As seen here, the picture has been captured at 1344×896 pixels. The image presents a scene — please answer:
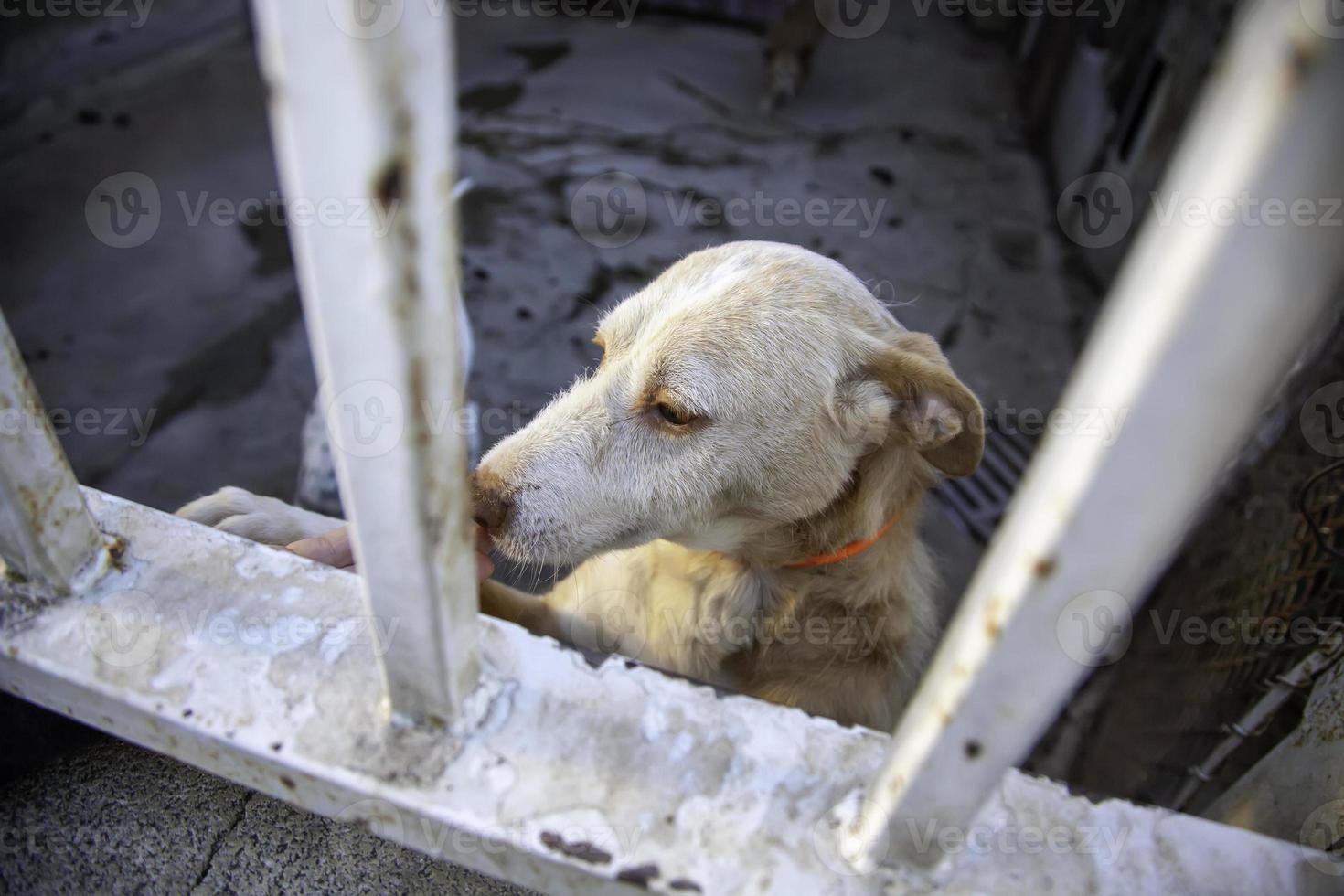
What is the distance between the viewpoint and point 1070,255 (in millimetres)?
4977

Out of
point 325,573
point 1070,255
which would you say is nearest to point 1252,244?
point 325,573

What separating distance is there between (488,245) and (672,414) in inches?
127

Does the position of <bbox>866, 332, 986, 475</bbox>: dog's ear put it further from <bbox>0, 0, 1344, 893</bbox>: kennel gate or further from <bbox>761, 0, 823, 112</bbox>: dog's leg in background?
<bbox>761, 0, 823, 112</bbox>: dog's leg in background

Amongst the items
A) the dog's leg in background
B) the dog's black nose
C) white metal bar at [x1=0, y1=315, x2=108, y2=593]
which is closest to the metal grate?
the dog's black nose

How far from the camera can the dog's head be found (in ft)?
5.39

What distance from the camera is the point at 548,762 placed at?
1.02m

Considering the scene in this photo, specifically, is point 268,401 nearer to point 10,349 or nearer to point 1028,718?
point 10,349

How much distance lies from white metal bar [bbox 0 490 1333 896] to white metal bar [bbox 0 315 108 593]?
51 millimetres

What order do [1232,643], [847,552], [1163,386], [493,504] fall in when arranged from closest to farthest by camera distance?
[1163,386] → [493,504] → [847,552] → [1232,643]

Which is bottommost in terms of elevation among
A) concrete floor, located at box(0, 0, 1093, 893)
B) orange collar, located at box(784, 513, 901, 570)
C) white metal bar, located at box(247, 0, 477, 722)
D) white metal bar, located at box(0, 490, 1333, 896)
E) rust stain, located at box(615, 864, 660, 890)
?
concrete floor, located at box(0, 0, 1093, 893)

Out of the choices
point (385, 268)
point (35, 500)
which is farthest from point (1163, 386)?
point (35, 500)

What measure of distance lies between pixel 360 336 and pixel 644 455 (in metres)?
1.03

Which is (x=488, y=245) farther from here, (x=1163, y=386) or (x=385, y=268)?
(x=1163, y=386)

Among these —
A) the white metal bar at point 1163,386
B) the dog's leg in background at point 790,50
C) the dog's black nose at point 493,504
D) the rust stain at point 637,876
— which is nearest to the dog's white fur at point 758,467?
the dog's black nose at point 493,504
